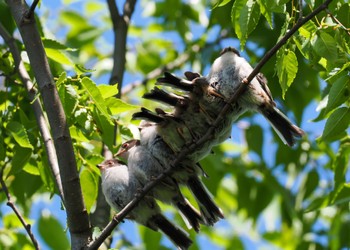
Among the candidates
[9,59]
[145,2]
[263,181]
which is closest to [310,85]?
[263,181]

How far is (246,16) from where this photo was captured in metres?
2.96

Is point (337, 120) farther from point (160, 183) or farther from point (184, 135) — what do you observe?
point (160, 183)

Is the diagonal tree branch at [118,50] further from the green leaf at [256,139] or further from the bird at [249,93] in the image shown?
the bird at [249,93]

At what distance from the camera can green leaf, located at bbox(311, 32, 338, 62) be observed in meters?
2.78

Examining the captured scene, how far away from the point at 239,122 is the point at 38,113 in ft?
7.91

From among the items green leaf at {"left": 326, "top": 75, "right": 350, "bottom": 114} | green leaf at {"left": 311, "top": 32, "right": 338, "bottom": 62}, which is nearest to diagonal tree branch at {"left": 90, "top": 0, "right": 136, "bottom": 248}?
green leaf at {"left": 326, "top": 75, "right": 350, "bottom": 114}

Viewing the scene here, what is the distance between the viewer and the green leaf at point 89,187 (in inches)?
143

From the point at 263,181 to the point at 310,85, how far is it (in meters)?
0.78

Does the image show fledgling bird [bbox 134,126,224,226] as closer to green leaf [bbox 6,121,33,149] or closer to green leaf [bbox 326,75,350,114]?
green leaf [bbox 6,121,33,149]

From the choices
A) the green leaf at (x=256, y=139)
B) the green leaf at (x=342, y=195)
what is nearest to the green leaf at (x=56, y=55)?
the green leaf at (x=342, y=195)

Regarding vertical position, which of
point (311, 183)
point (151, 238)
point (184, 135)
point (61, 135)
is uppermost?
point (61, 135)

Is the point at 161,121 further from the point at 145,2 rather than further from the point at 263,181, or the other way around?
the point at 145,2

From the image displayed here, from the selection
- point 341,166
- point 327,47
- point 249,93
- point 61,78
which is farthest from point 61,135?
point 341,166

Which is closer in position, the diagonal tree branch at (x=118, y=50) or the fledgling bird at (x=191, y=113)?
the fledgling bird at (x=191, y=113)
